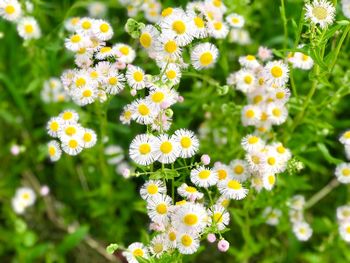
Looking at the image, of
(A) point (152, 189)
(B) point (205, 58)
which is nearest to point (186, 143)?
(A) point (152, 189)

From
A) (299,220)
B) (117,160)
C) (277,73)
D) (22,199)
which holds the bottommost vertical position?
(22,199)

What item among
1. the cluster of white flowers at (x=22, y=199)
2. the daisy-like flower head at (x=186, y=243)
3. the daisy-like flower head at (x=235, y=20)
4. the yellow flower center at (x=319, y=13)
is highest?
the yellow flower center at (x=319, y=13)

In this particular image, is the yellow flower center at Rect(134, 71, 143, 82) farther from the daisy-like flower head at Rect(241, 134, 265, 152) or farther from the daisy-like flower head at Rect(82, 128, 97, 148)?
the daisy-like flower head at Rect(241, 134, 265, 152)

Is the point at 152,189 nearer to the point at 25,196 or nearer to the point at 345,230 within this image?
the point at 345,230

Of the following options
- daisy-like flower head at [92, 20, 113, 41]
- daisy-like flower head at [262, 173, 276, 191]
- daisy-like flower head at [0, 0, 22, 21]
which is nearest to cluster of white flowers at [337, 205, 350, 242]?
daisy-like flower head at [262, 173, 276, 191]

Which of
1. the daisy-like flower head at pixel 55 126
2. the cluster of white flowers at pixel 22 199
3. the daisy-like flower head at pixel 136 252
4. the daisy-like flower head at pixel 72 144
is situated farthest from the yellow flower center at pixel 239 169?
→ the cluster of white flowers at pixel 22 199

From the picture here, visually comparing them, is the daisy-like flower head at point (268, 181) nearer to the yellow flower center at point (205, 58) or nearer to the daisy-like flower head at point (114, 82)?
the yellow flower center at point (205, 58)
